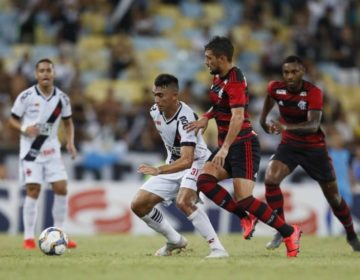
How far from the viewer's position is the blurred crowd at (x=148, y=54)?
2078 centimetres

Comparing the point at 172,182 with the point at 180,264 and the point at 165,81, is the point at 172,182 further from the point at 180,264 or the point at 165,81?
the point at 180,264

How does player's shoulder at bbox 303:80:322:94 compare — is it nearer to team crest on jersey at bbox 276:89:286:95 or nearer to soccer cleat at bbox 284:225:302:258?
team crest on jersey at bbox 276:89:286:95

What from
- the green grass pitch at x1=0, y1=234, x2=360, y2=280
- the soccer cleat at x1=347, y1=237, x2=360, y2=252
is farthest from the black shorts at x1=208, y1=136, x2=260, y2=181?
the soccer cleat at x1=347, y1=237, x2=360, y2=252

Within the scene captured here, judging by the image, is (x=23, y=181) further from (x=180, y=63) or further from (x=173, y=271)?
(x=180, y=63)

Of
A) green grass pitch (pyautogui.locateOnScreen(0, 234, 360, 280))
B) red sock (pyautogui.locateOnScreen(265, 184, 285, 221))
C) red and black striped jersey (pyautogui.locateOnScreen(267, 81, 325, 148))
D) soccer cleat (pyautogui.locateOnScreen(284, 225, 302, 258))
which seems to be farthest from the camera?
red sock (pyautogui.locateOnScreen(265, 184, 285, 221))

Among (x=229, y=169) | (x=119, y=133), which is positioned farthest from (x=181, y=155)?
(x=119, y=133)

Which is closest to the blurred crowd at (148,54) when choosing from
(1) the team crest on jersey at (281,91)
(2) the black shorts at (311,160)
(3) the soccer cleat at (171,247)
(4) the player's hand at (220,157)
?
(2) the black shorts at (311,160)

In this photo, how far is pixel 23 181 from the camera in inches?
558

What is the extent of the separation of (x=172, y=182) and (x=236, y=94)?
1.47 meters

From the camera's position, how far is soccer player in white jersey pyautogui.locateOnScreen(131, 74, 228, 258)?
11.3 meters

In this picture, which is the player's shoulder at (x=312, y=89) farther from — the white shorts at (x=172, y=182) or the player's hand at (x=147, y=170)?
the player's hand at (x=147, y=170)

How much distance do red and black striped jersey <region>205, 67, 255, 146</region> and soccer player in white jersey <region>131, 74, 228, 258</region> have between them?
30 cm

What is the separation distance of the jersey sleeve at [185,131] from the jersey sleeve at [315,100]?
1721 mm

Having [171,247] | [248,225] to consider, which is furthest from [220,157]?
[171,247]
